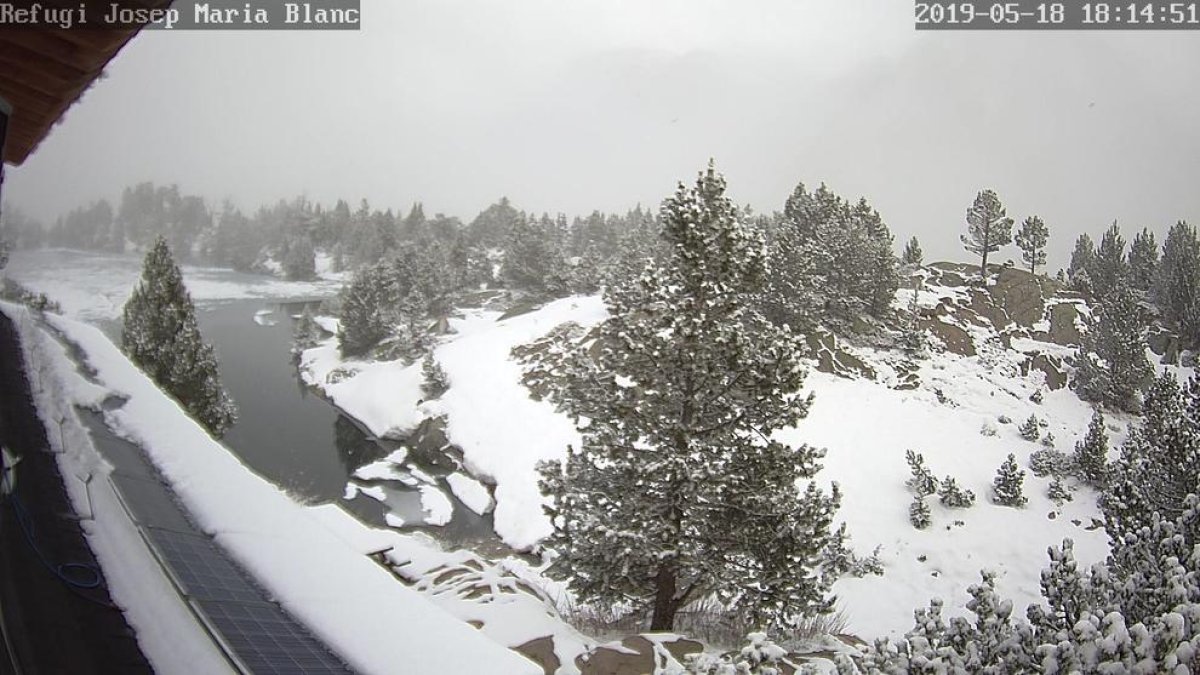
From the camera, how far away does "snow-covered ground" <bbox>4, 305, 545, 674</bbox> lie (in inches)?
124

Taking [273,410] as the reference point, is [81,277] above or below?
above

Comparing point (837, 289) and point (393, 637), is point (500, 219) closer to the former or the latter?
point (837, 289)

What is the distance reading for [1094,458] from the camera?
848 inches

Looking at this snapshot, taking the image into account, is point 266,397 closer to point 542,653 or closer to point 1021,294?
point 542,653

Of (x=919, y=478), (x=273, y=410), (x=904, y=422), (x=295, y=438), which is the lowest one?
(x=919, y=478)

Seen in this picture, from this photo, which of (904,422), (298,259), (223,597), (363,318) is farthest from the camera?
(298,259)

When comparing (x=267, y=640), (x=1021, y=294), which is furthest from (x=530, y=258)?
(x=267, y=640)

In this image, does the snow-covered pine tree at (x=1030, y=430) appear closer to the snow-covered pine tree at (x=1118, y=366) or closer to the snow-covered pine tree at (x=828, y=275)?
the snow-covered pine tree at (x=1118, y=366)

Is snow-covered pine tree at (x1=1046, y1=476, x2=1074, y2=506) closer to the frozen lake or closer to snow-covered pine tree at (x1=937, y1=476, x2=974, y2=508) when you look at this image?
snow-covered pine tree at (x1=937, y1=476, x2=974, y2=508)

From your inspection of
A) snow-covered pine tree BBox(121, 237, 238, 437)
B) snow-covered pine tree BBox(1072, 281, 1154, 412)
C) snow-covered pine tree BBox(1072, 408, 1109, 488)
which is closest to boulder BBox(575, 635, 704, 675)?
snow-covered pine tree BBox(121, 237, 238, 437)

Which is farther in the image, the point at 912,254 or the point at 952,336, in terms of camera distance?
the point at 912,254

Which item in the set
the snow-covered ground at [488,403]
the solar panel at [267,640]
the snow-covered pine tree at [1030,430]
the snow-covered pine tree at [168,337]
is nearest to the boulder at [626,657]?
the solar panel at [267,640]

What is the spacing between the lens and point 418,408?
3147cm

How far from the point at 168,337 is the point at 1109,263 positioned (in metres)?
66.1
